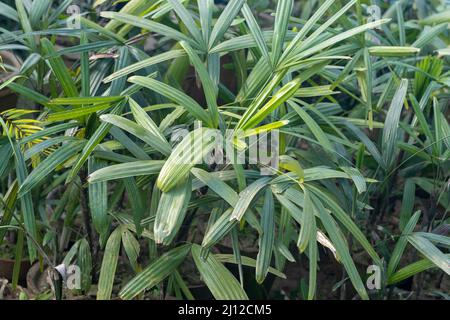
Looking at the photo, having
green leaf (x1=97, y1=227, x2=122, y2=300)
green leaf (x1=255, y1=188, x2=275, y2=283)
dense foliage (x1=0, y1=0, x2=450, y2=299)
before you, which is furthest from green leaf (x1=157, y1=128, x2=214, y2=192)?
green leaf (x1=97, y1=227, x2=122, y2=300)

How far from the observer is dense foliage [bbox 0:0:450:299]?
99 centimetres

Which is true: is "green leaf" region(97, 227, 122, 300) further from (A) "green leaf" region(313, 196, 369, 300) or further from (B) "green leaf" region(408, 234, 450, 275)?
(B) "green leaf" region(408, 234, 450, 275)

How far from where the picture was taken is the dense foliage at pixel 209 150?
0.99 metres

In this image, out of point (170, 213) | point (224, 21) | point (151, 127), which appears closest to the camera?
point (170, 213)

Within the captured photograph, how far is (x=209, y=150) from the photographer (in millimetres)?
938

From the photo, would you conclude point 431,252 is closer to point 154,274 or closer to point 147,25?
point 154,274

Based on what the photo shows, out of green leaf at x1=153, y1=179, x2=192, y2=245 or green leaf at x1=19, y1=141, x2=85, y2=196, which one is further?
green leaf at x1=19, y1=141, x2=85, y2=196

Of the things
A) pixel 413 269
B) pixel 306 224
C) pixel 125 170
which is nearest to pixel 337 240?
pixel 306 224

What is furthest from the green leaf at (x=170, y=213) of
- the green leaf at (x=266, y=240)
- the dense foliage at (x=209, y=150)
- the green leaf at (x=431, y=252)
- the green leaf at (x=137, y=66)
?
the green leaf at (x=431, y=252)

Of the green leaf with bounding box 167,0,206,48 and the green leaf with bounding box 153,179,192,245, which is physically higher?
the green leaf with bounding box 167,0,206,48

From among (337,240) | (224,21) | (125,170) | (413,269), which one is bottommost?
(413,269)

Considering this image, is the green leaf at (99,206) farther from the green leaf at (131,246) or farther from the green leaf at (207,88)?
the green leaf at (207,88)
